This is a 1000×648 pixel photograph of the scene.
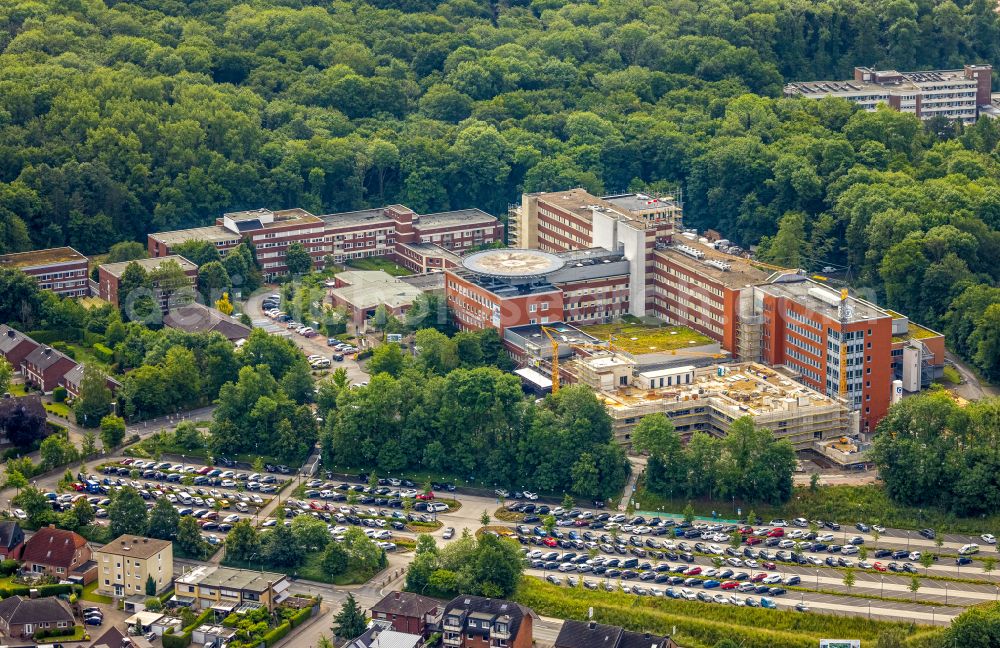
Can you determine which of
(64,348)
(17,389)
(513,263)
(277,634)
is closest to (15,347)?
(64,348)

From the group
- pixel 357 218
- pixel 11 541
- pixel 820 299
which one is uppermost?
pixel 820 299

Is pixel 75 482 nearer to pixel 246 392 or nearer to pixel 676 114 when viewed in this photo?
pixel 246 392

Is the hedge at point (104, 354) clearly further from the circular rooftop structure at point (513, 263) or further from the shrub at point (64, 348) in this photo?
the circular rooftop structure at point (513, 263)

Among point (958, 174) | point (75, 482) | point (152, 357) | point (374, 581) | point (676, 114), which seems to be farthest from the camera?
point (676, 114)

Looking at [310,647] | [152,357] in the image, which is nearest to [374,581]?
[310,647]

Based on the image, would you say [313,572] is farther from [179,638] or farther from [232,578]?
[179,638]

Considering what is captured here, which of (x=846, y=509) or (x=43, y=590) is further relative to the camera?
(x=846, y=509)
